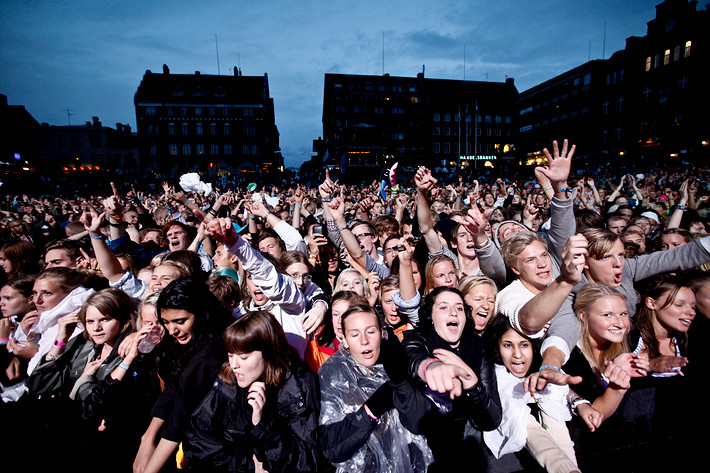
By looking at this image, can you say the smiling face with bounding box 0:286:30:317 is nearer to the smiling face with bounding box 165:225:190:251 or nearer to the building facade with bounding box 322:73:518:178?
the smiling face with bounding box 165:225:190:251

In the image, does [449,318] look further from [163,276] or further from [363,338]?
[163,276]

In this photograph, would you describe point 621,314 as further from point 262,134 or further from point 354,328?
point 262,134

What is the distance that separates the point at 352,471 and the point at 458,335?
1136 mm

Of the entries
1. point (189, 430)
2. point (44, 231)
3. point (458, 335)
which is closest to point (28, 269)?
point (189, 430)

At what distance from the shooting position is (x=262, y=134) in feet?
151

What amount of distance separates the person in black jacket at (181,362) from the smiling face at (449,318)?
160cm

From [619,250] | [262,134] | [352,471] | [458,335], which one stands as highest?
[262,134]

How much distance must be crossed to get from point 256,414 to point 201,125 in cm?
4985

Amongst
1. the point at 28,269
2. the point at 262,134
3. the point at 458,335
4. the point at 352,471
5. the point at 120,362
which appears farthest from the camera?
the point at 262,134

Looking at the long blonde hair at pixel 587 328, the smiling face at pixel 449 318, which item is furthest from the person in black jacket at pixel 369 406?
the long blonde hair at pixel 587 328

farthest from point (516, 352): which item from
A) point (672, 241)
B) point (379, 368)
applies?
point (672, 241)

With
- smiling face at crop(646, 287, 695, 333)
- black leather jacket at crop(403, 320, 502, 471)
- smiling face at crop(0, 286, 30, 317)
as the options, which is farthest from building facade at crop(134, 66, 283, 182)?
smiling face at crop(646, 287, 695, 333)

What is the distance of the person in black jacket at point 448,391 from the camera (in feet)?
6.45

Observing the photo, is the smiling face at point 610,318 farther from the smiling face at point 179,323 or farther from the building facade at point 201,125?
the building facade at point 201,125
